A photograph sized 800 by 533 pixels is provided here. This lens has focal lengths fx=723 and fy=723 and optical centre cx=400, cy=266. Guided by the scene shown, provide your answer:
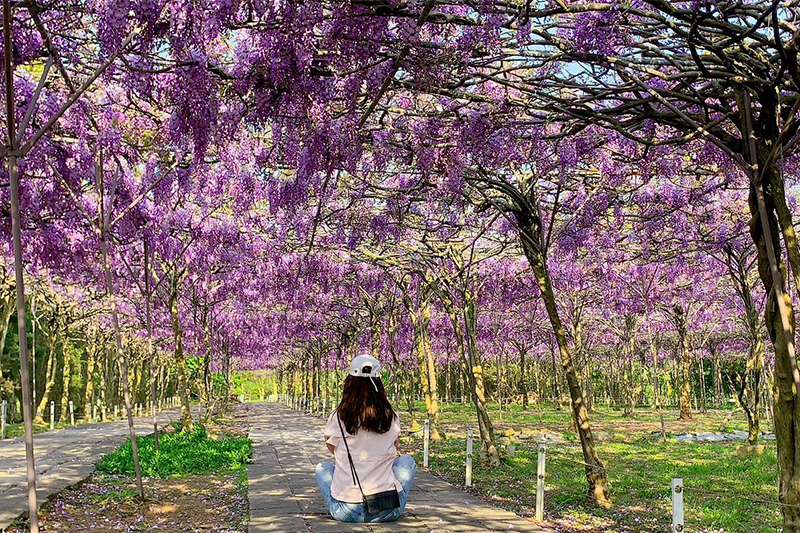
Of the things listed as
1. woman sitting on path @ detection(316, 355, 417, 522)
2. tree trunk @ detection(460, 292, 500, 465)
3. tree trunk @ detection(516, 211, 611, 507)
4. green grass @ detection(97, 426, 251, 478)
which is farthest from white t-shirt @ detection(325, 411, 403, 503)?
green grass @ detection(97, 426, 251, 478)

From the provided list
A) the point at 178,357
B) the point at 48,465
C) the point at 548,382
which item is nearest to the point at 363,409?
the point at 48,465

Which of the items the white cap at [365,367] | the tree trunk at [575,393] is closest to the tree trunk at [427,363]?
the tree trunk at [575,393]

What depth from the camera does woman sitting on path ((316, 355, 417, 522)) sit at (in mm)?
5238

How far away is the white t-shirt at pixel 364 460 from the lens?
207 inches

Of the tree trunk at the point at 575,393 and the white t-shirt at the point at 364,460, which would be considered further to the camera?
the tree trunk at the point at 575,393

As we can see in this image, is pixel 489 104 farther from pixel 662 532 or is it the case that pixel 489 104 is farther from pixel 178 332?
pixel 178 332

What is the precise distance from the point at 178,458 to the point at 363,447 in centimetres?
735

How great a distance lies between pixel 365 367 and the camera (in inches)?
203

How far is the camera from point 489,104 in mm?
6602

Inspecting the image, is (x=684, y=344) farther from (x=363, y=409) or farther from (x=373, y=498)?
(x=363, y=409)

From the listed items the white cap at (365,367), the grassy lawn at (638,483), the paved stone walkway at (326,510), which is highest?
the white cap at (365,367)

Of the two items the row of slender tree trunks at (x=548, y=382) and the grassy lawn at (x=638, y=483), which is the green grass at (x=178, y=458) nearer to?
the grassy lawn at (x=638, y=483)

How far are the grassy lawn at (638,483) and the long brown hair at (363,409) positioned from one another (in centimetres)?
214

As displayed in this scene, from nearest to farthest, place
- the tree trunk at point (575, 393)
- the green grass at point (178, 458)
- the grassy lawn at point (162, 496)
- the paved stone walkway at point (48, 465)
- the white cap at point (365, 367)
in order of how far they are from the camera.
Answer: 1. the white cap at point (365, 367)
2. the grassy lawn at point (162, 496)
3. the paved stone walkway at point (48, 465)
4. the tree trunk at point (575, 393)
5. the green grass at point (178, 458)
